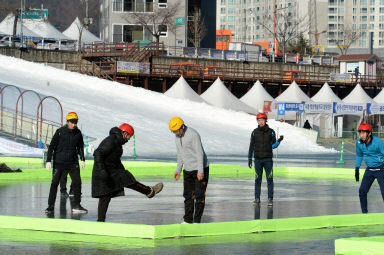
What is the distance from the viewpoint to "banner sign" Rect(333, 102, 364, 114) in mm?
51406

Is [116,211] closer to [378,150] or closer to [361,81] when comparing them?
[378,150]

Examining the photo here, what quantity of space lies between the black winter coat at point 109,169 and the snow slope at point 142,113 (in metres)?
23.3

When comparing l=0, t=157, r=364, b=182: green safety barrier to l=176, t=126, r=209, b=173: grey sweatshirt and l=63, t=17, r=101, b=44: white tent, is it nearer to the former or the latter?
l=176, t=126, r=209, b=173: grey sweatshirt

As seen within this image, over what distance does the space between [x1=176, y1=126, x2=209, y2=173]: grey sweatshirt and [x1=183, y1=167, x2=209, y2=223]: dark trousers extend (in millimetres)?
124

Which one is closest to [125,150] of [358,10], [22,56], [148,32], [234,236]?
[234,236]

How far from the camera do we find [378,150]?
41.1ft

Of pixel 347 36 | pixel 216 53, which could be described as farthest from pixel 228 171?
pixel 347 36

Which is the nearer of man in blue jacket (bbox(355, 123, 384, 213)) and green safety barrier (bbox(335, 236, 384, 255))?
green safety barrier (bbox(335, 236, 384, 255))

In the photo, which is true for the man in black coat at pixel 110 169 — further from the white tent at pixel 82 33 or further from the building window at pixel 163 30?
Answer: the building window at pixel 163 30

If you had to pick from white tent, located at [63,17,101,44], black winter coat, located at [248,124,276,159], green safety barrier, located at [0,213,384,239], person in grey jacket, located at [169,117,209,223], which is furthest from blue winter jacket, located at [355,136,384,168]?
white tent, located at [63,17,101,44]

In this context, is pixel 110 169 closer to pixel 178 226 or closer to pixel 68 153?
pixel 178 226

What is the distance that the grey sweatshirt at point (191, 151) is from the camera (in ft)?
36.3

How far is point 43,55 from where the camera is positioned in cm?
6366

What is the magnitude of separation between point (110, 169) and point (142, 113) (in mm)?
36250
